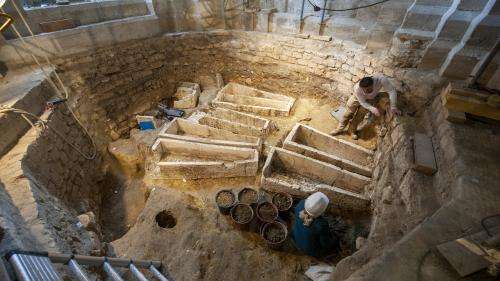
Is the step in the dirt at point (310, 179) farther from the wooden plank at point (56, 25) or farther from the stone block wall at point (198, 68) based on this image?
the wooden plank at point (56, 25)

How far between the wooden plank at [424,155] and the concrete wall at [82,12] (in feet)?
24.7

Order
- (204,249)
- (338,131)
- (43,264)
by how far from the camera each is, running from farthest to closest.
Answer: (338,131), (204,249), (43,264)

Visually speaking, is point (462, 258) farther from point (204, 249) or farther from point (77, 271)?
point (204, 249)

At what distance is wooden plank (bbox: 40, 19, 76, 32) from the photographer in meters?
5.60

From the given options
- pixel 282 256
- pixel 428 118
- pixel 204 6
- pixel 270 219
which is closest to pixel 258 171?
pixel 270 219

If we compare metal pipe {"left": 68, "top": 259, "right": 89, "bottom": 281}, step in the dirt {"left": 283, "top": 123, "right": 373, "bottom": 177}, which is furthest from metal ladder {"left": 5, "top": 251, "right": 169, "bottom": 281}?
step in the dirt {"left": 283, "top": 123, "right": 373, "bottom": 177}

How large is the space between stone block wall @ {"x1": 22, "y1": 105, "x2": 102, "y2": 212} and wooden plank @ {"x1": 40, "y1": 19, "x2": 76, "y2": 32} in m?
1.97

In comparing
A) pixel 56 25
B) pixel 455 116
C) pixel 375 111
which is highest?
pixel 56 25

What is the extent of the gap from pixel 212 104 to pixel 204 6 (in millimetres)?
3027

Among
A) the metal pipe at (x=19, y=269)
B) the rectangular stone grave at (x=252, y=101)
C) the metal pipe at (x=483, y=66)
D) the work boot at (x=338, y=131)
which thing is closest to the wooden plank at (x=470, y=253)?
the metal pipe at (x=483, y=66)

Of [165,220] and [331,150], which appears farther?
[331,150]

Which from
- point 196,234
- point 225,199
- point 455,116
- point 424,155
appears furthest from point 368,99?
point 196,234

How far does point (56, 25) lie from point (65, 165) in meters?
3.38

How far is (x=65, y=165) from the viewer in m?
4.91
